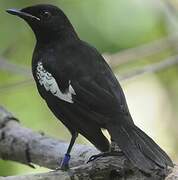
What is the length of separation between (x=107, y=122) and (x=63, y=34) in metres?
0.70

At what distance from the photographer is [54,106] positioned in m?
3.32

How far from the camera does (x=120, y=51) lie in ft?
18.4

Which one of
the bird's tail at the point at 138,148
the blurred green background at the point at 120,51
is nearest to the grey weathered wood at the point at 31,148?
the bird's tail at the point at 138,148

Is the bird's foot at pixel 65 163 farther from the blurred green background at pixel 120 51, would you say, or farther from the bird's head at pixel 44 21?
the blurred green background at pixel 120 51

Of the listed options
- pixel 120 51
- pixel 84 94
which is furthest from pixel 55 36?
pixel 120 51

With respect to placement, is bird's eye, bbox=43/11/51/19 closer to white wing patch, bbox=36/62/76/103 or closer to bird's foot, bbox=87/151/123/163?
white wing patch, bbox=36/62/76/103

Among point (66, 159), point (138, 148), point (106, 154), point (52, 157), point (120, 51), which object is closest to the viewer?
point (138, 148)

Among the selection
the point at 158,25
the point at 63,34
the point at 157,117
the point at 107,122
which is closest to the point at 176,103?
the point at 157,117

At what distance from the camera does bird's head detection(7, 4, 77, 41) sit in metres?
3.61

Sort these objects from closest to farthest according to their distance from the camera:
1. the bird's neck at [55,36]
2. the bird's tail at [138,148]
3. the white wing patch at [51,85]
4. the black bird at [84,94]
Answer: the bird's tail at [138,148], the black bird at [84,94], the white wing patch at [51,85], the bird's neck at [55,36]

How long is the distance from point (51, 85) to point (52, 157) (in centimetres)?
41

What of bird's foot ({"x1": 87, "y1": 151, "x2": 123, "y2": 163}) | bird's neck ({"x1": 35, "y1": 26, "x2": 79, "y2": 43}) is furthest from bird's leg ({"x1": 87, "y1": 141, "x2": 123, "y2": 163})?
bird's neck ({"x1": 35, "y1": 26, "x2": 79, "y2": 43})

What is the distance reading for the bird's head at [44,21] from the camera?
361cm

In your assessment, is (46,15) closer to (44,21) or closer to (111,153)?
(44,21)
